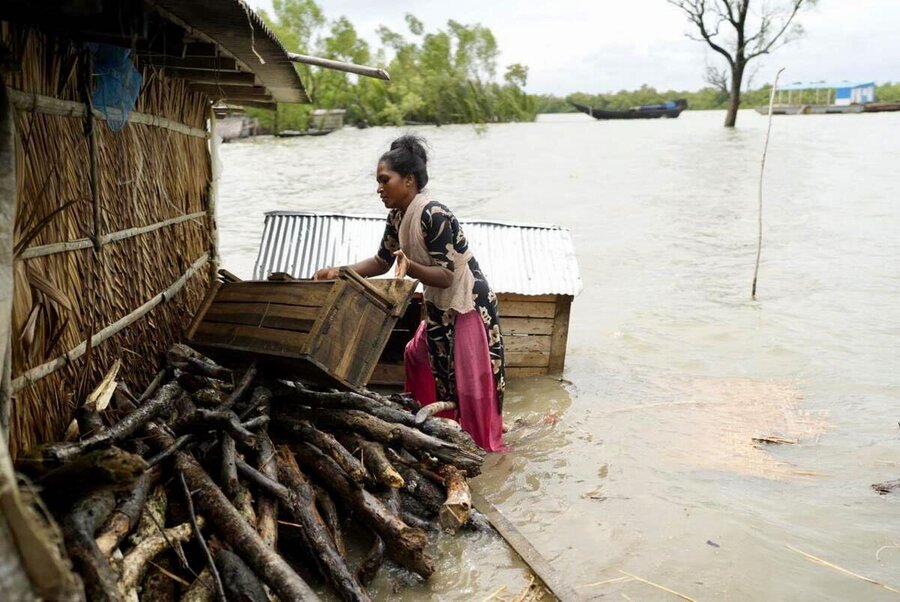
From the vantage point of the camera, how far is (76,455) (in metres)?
2.85

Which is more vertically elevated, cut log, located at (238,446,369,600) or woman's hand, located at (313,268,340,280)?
woman's hand, located at (313,268,340,280)

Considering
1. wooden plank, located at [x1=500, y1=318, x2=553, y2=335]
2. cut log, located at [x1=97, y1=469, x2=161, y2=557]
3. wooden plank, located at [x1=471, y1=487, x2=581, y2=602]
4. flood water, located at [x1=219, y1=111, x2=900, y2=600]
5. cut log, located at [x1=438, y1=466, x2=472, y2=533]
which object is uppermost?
cut log, located at [x1=97, y1=469, x2=161, y2=557]

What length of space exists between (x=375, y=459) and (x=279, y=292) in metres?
1.03

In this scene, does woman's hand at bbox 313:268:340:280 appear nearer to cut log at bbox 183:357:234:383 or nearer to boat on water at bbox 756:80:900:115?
cut log at bbox 183:357:234:383

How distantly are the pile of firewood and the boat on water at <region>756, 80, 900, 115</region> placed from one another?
69.7 meters

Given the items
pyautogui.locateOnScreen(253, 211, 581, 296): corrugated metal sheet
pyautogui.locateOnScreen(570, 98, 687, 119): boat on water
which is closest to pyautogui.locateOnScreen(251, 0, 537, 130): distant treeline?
pyautogui.locateOnScreen(570, 98, 687, 119): boat on water

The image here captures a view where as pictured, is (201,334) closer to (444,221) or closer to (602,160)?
(444,221)

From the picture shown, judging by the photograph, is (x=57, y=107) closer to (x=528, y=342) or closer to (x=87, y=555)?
(x=87, y=555)

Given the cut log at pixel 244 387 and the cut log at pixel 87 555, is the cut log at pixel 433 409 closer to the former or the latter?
the cut log at pixel 244 387

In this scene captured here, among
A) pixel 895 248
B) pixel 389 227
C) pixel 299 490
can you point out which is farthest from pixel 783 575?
pixel 895 248

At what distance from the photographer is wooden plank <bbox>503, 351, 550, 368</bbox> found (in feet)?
23.4

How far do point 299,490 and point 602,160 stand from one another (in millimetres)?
32310

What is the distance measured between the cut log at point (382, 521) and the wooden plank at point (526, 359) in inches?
136

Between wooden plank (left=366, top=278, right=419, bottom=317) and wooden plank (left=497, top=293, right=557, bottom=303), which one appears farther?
wooden plank (left=497, top=293, right=557, bottom=303)
